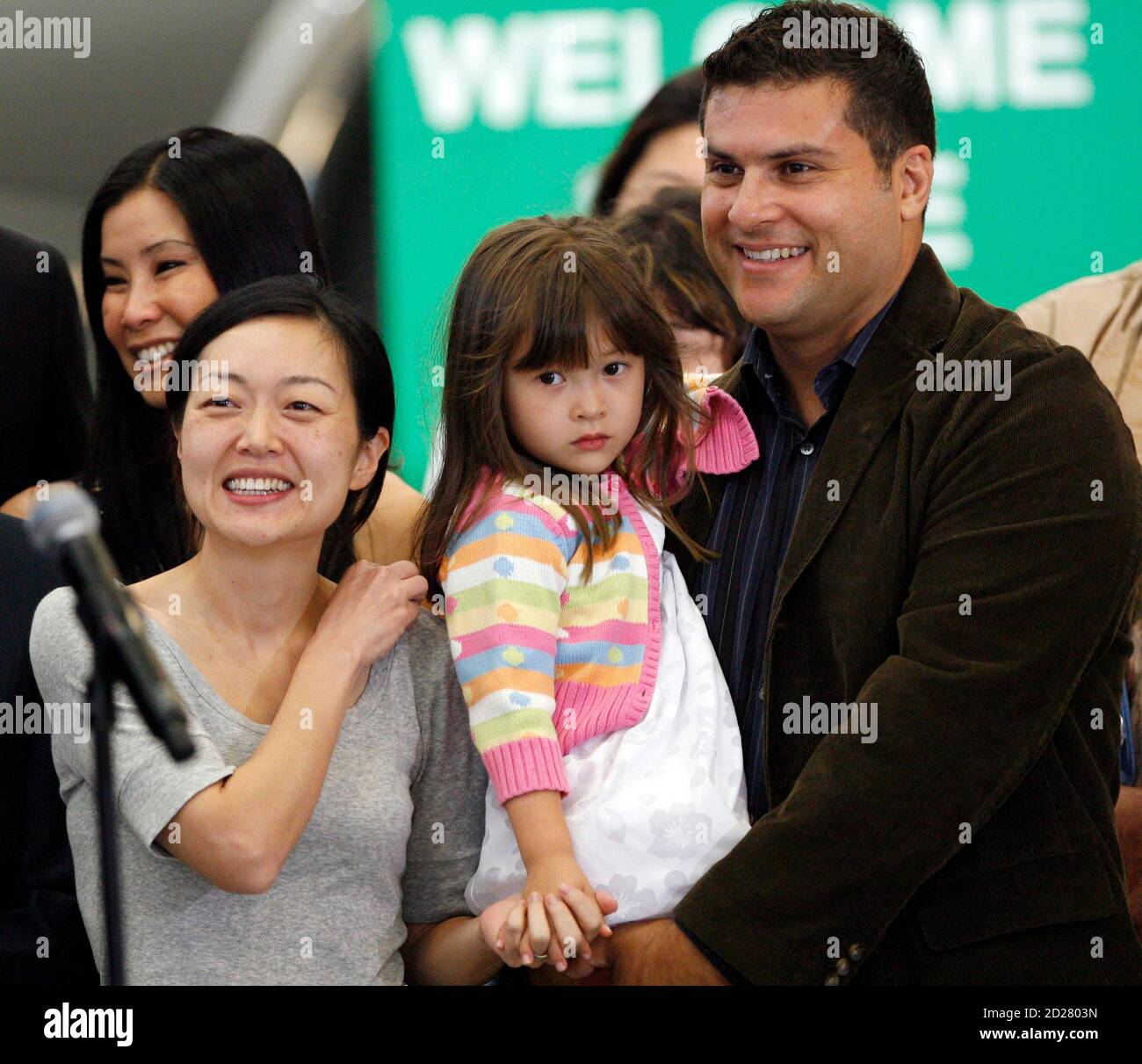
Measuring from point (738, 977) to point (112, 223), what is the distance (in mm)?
1967

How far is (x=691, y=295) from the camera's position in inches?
140

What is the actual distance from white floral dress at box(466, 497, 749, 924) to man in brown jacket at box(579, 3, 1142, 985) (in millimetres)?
56

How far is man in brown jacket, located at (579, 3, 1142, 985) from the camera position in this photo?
2.20 m

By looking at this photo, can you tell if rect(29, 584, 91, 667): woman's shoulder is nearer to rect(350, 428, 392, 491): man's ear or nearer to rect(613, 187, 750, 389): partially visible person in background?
rect(350, 428, 392, 491): man's ear

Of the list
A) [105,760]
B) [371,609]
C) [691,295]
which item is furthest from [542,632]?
[691,295]

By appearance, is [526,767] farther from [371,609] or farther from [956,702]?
[956,702]

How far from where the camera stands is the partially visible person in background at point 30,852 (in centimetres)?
234

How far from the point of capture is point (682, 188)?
3994 millimetres

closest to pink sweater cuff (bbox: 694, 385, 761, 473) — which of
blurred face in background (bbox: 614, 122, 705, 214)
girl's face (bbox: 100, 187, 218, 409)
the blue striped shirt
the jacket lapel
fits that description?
the blue striped shirt

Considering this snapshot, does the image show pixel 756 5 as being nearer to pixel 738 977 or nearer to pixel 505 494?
pixel 505 494

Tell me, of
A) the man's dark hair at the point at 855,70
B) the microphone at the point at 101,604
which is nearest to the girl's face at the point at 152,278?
the man's dark hair at the point at 855,70

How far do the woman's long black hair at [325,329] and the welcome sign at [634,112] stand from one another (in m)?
2.00

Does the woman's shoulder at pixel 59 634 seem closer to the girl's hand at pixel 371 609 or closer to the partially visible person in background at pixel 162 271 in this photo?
the girl's hand at pixel 371 609
